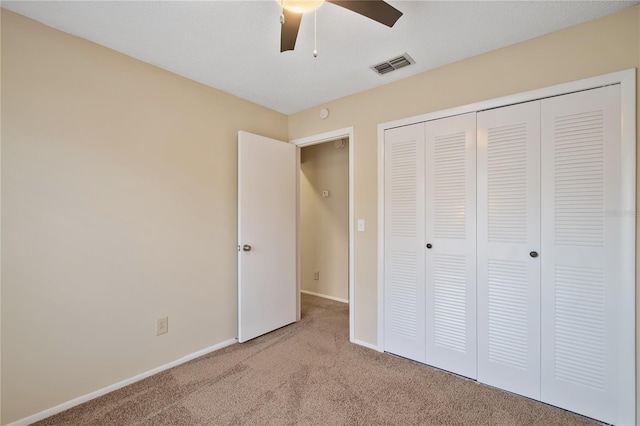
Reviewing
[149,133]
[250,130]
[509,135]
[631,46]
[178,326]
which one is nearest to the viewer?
[631,46]

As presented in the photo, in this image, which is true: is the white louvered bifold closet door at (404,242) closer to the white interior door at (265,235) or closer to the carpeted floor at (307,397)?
the carpeted floor at (307,397)

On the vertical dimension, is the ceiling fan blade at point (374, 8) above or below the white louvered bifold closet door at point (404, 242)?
above

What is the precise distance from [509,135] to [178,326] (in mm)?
2991

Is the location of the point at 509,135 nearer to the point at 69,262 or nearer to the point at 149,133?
the point at 149,133

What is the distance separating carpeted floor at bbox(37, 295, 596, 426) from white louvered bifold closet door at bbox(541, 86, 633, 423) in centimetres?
22

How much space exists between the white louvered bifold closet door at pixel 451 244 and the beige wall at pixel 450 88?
268mm

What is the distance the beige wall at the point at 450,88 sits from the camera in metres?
1.72

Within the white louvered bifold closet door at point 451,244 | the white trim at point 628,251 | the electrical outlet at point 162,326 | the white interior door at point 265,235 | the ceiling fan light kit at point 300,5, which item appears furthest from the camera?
the white interior door at point 265,235

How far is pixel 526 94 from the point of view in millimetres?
1939

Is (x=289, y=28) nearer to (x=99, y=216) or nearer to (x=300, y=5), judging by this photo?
(x=300, y=5)

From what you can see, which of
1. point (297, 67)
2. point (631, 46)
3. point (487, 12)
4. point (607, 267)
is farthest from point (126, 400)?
point (631, 46)

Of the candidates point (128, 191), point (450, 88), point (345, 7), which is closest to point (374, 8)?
point (345, 7)

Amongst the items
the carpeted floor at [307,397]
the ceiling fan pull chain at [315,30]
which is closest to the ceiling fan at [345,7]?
the ceiling fan pull chain at [315,30]

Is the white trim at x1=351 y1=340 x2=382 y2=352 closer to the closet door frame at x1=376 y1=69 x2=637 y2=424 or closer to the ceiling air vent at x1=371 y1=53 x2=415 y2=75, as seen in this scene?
the closet door frame at x1=376 y1=69 x2=637 y2=424
